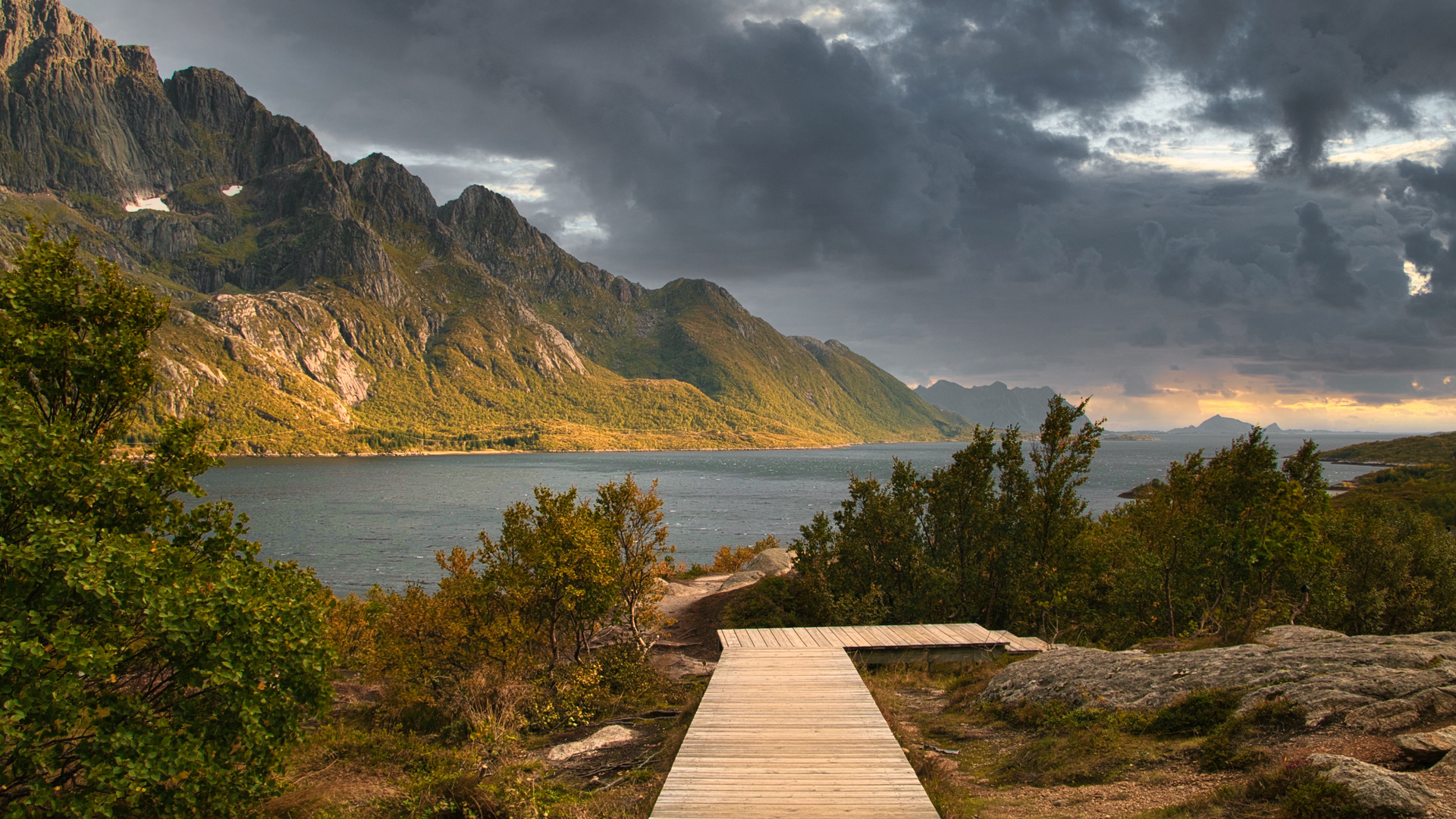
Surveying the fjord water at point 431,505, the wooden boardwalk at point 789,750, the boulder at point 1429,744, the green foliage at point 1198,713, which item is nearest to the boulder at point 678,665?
the wooden boardwalk at point 789,750

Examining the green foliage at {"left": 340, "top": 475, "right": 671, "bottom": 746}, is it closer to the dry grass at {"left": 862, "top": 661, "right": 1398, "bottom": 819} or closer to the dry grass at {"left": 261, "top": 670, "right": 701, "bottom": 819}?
the dry grass at {"left": 261, "top": 670, "right": 701, "bottom": 819}

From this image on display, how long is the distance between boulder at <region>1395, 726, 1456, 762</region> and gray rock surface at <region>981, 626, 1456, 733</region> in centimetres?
76

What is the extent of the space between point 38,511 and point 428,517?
106670 millimetres

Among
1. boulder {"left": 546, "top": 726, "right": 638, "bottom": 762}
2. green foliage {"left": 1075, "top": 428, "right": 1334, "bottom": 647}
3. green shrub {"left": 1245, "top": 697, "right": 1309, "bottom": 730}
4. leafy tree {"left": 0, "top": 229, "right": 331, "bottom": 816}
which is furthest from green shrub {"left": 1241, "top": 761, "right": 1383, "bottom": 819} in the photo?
green foliage {"left": 1075, "top": 428, "right": 1334, "bottom": 647}

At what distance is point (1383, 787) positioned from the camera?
6.47 metres

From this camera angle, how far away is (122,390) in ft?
34.3

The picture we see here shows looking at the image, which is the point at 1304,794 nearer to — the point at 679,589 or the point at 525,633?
the point at 525,633

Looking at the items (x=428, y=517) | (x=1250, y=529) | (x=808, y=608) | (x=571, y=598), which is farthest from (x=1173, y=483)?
(x=428, y=517)

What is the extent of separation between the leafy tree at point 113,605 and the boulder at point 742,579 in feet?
96.2

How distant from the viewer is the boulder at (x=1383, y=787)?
20.5ft

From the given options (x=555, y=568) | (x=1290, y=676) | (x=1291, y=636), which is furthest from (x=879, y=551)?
(x=1290, y=676)

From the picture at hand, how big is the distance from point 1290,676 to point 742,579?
31.7 metres

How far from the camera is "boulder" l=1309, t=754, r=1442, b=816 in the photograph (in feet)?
20.5

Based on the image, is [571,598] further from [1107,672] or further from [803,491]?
[803,491]
